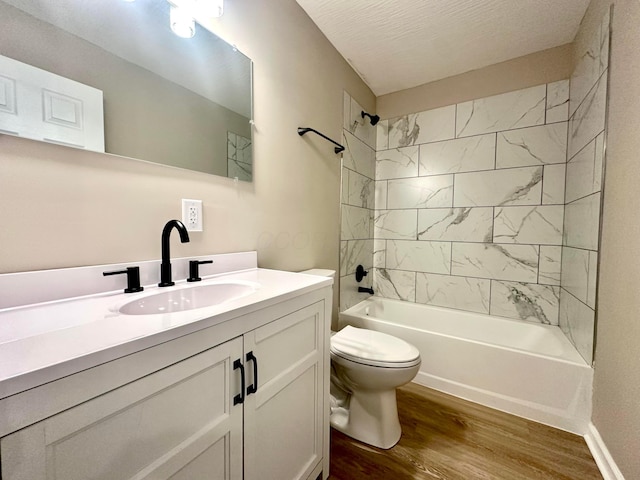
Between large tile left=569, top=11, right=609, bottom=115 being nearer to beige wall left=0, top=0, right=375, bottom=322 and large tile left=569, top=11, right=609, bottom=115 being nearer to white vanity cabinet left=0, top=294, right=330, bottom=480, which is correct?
beige wall left=0, top=0, right=375, bottom=322

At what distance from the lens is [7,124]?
67 cm

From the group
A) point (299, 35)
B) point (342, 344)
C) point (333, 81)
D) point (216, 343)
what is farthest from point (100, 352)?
point (333, 81)

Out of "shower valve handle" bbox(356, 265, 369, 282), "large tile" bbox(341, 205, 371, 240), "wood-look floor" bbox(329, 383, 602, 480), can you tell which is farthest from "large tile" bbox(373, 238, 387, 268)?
"wood-look floor" bbox(329, 383, 602, 480)

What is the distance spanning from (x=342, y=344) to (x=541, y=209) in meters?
1.81

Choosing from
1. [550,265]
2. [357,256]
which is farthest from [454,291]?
[357,256]

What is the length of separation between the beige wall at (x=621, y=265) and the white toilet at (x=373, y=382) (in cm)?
79

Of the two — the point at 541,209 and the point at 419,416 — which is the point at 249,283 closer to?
the point at 419,416

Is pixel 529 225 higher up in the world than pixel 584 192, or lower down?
lower down

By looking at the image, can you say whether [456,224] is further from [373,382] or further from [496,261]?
[373,382]

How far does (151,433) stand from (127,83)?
41.6 inches

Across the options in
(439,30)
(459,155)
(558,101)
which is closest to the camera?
(439,30)

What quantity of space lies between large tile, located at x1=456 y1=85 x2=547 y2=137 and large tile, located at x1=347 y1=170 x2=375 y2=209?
2.84ft

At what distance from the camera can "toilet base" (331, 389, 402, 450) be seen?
1321mm

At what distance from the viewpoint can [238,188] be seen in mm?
1281
